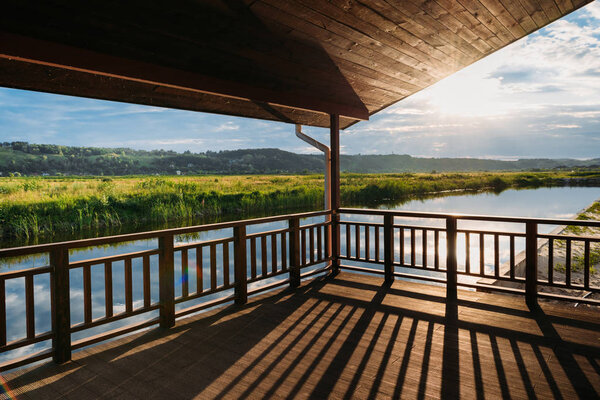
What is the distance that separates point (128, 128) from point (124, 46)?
66587 millimetres

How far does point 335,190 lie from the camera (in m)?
5.20

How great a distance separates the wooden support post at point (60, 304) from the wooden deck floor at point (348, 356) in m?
0.11

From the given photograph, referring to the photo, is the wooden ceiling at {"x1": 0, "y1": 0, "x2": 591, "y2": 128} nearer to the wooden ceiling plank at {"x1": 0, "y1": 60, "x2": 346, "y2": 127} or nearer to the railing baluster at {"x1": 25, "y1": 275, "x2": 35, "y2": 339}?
the wooden ceiling plank at {"x1": 0, "y1": 60, "x2": 346, "y2": 127}

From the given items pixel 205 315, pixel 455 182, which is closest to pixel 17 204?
pixel 205 315

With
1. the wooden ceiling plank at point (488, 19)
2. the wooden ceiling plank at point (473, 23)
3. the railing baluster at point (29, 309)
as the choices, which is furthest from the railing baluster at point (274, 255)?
the wooden ceiling plank at point (488, 19)

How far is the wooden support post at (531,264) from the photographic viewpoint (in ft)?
12.1

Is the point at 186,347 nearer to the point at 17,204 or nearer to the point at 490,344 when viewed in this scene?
the point at 490,344

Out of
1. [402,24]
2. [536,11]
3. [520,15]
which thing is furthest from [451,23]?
[536,11]

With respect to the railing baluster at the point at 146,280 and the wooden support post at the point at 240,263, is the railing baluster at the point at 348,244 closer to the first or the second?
the wooden support post at the point at 240,263

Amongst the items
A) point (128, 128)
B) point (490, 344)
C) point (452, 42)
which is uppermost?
point (128, 128)

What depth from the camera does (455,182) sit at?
3788 cm

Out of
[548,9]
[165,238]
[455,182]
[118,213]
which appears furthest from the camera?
[455,182]

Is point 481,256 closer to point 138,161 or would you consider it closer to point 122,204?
point 122,204

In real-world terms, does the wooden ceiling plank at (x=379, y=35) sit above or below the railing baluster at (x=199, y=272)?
above
